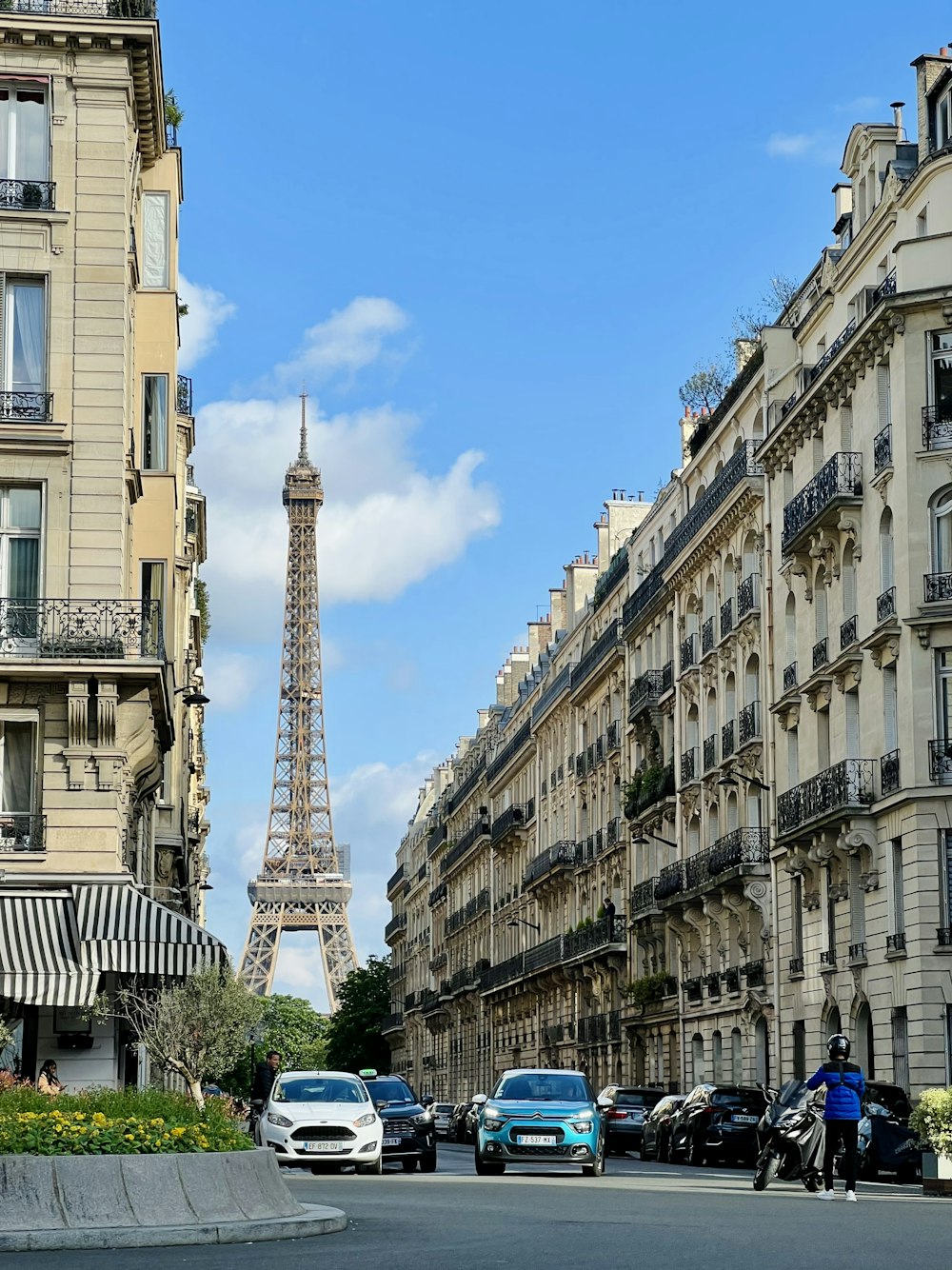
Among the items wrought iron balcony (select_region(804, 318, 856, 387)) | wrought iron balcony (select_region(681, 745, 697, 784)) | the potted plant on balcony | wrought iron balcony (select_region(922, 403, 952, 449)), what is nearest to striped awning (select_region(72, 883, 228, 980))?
the potted plant on balcony

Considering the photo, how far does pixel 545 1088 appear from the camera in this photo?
32.4m

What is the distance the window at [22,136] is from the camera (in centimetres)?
3416

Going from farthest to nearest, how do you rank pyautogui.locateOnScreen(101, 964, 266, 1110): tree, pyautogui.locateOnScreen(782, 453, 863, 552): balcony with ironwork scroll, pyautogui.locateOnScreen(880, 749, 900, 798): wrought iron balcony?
pyautogui.locateOnScreen(782, 453, 863, 552): balcony with ironwork scroll, pyautogui.locateOnScreen(880, 749, 900, 798): wrought iron balcony, pyautogui.locateOnScreen(101, 964, 266, 1110): tree

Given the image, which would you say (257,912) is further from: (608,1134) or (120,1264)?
(120,1264)

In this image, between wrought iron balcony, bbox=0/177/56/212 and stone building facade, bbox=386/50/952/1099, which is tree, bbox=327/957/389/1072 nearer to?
stone building facade, bbox=386/50/952/1099

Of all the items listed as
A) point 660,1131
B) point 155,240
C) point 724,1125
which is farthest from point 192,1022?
point 155,240

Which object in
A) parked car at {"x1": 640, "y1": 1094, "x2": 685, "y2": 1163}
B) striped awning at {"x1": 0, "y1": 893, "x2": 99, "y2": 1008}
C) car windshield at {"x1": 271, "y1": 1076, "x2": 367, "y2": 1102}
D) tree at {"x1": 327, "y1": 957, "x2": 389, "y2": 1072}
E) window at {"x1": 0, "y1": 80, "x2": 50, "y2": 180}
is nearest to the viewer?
striped awning at {"x1": 0, "y1": 893, "x2": 99, "y2": 1008}

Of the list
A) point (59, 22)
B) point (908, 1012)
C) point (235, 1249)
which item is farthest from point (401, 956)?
point (235, 1249)

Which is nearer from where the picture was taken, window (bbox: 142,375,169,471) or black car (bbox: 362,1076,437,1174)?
black car (bbox: 362,1076,437,1174)

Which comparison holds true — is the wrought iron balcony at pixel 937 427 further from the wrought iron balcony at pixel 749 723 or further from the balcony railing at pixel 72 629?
the balcony railing at pixel 72 629

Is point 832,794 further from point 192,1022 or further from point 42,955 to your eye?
point 42,955

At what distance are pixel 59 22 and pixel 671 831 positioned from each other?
1433 inches

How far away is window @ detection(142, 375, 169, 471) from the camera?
3838 cm

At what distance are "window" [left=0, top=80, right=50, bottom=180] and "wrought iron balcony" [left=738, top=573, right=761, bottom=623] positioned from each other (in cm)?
2486
